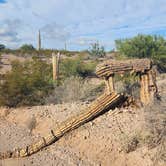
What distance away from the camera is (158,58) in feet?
97.2

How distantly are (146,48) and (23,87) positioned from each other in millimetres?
14751

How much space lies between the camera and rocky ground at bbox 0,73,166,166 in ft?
30.6

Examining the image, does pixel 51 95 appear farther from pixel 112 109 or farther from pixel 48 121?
pixel 112 109

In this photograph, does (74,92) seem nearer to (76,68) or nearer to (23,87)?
(23,87)

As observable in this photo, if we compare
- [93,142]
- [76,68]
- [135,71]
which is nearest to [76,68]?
[76,68]

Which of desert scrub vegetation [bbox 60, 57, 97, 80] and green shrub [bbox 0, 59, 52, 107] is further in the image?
desert scrub vegetation [bbox 60, 57, 97, 80]

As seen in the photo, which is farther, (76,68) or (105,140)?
(76,68)

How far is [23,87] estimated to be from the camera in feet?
58.0

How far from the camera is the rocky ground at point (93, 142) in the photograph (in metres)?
9.32

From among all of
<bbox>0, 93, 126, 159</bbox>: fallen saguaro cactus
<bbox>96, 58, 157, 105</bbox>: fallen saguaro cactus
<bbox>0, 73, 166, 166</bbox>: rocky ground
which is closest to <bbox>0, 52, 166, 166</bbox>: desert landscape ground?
<bbox>0, 73, 166, 166</bbox>: rocky ground

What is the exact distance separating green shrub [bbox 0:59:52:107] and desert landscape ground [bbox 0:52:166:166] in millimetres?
3621

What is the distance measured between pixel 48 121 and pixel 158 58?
17.7m

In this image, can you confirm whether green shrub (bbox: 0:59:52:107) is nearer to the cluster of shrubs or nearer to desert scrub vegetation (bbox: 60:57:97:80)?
the cluster of shrubs

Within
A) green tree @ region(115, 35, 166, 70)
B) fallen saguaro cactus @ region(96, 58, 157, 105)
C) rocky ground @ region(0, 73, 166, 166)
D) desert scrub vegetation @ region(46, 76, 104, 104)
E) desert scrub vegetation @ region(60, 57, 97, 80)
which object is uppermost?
green tree @ region(115, 35, 166, 70)
